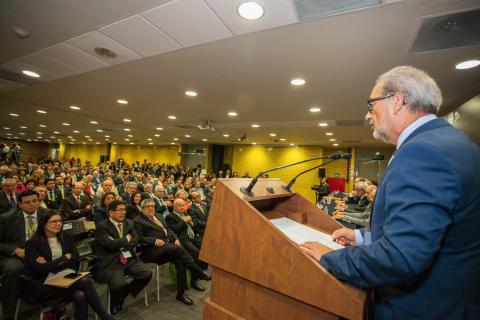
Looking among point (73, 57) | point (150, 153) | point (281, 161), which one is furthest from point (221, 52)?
point (150, 153)

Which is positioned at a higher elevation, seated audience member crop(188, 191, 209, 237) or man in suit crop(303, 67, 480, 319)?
man in suit crop(303, 67, 480, 319)

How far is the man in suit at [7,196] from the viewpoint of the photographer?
13.5 ft

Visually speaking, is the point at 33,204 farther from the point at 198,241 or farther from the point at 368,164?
the point at 368,164

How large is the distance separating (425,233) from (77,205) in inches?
247

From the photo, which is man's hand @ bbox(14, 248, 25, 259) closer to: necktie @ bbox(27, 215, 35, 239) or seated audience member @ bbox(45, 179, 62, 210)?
necktie @ bbox(27, 215, 35, 239)

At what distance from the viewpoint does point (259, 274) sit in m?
0.91

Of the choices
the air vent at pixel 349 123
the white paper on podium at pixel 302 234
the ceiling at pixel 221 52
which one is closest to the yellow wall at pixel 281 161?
the air vent at pixel 349 123

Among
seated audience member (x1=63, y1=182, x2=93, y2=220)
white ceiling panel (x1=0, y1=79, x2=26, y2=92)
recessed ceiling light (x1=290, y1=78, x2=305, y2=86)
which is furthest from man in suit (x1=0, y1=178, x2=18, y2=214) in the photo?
recessed ceiling light (x1=290, y1=78, x2=305, y2=86)

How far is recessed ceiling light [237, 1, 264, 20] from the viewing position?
6.60 ft

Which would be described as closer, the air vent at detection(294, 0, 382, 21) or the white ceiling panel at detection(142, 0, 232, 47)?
the air vent at detection(294, 0, 382, 21)

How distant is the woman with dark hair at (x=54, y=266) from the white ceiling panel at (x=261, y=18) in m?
2.61

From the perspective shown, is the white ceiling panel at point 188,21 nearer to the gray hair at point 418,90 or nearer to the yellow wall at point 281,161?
the gray hair at point 418,90

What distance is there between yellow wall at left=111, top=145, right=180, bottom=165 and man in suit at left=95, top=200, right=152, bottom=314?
16.4 meters

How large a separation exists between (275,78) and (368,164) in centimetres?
1132
